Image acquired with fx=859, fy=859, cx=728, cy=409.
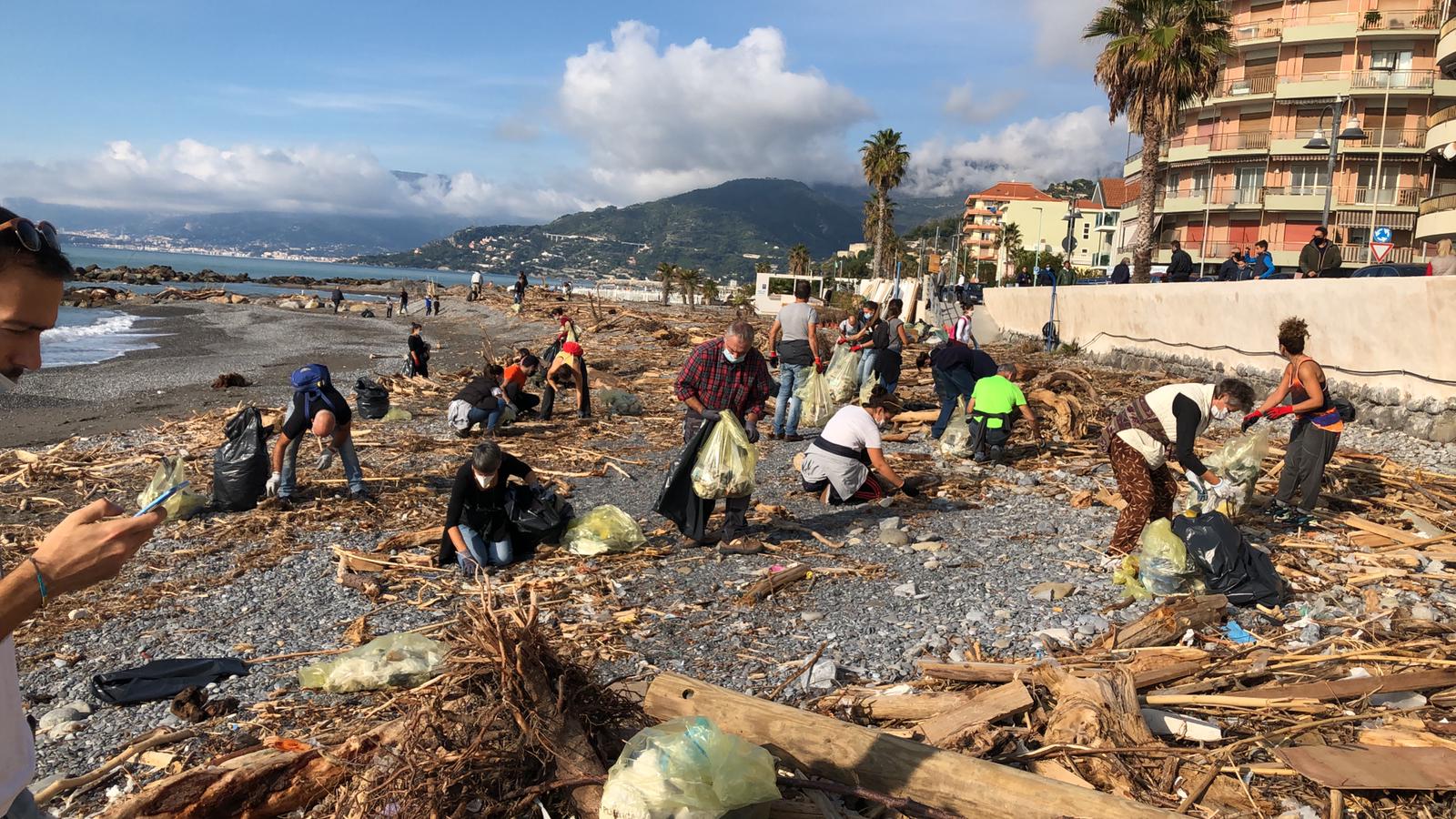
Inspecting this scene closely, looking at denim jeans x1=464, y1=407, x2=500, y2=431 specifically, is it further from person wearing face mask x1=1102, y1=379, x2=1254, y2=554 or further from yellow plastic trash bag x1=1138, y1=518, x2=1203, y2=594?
yellow plastic trash bag x1=1138, y1=518, x2=1203, y2=594

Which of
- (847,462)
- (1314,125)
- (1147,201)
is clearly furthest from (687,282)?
(847,462)

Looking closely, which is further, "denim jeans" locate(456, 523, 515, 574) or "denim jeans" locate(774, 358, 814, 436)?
"denim jeans" locate(774, 358, 814, 436)

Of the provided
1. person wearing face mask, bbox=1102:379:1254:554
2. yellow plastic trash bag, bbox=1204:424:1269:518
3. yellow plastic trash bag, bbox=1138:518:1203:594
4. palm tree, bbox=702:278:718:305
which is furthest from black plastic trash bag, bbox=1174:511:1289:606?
palm tree, bbox=702:278:718:305

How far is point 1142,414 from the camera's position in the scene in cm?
639

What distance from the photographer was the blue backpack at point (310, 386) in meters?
8.16

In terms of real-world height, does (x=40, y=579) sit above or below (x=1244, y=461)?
above

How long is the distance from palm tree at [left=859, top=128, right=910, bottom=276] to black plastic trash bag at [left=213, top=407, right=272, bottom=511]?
41932mm

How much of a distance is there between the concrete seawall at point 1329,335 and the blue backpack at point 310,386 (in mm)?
11963

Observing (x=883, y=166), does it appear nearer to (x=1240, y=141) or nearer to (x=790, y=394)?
(x=1240, y=141)

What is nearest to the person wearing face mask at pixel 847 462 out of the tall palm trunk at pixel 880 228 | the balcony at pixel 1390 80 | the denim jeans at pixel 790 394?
the denim jeans at pixel 790 394

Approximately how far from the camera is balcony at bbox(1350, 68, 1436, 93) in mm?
37438

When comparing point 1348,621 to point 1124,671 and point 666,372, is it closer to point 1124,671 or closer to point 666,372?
point 1124,671

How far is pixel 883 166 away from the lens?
48688mm

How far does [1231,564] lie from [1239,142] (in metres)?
43.0
